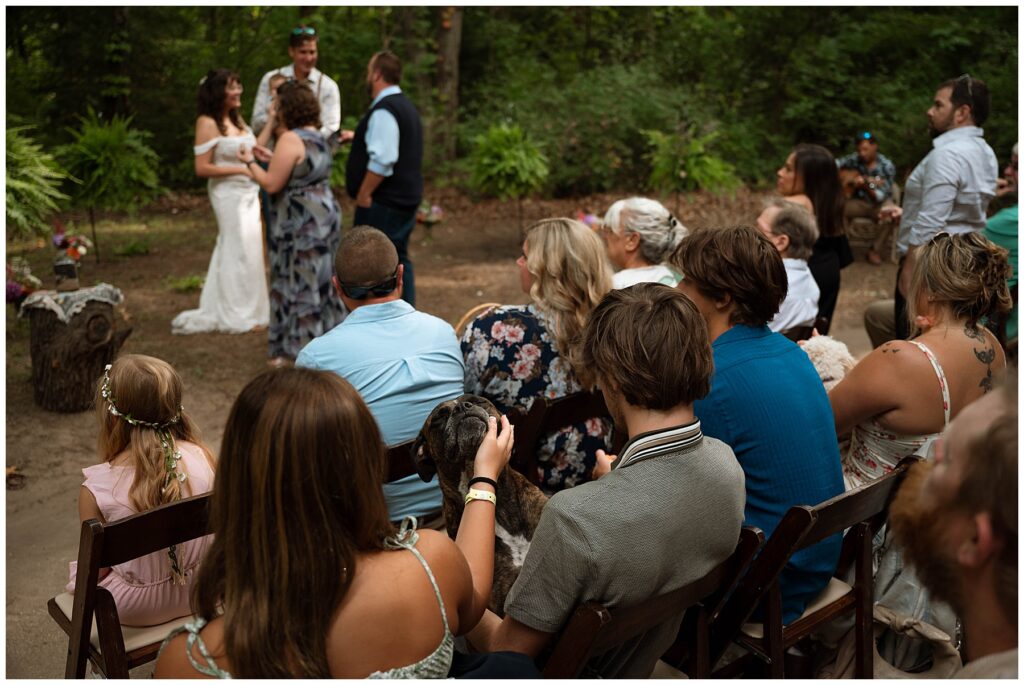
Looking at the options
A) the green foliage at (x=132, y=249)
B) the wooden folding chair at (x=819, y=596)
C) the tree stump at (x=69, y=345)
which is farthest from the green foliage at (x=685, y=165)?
the wooden folding chair at (x=819, y=596)

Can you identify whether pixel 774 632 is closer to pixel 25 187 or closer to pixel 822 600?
pixel 822 600

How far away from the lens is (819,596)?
305 cm

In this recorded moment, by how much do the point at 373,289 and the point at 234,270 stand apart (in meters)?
4.44

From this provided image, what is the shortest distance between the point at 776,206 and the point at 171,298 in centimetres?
612

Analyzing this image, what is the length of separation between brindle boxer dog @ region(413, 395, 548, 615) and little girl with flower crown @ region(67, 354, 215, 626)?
908 millimetres

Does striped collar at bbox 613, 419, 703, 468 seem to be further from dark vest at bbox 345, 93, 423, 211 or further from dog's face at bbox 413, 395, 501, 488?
dark vest at bbox 345, 93, 423, 211

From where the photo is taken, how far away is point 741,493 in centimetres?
240

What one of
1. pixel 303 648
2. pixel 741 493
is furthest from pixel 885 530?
pixel 303 648

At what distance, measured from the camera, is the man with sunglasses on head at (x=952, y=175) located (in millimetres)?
5633

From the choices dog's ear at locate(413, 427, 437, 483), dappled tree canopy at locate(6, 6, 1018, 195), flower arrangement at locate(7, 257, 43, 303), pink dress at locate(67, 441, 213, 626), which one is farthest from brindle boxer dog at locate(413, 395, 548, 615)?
dappled tree canopy at locate(6, 6, 1018, 195)

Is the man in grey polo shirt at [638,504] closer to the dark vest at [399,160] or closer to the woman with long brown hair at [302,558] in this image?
the woman with long brown hair at [302,558]

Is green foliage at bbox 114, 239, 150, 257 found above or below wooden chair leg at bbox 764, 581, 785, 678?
below

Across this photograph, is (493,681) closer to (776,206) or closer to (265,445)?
(265,445)

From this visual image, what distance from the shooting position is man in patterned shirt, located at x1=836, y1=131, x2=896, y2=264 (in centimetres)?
999
